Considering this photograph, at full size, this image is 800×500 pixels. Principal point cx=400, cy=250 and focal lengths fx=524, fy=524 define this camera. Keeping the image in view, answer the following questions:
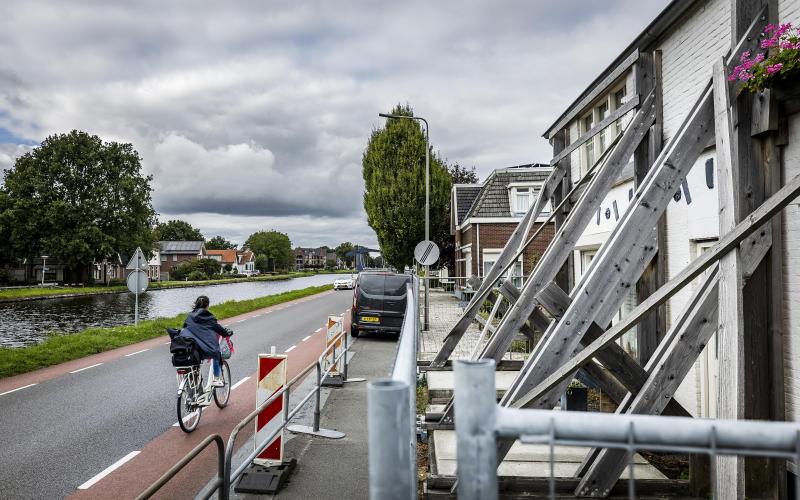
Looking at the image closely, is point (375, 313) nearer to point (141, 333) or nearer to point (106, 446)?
point (141, 333)

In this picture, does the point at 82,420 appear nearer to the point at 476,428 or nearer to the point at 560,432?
the point at 476,428

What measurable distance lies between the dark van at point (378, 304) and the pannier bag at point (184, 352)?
328 inches

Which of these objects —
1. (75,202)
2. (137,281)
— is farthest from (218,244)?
(137,281)

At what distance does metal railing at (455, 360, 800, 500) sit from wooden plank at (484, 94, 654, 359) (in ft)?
14.1

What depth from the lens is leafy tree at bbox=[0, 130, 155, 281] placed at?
153 feet

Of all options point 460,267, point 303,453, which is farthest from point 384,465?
point 460,267

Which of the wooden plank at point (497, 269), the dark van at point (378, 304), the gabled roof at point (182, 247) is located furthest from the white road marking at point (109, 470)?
the gabled roof at point (182, 247)

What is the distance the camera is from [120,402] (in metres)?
8.33

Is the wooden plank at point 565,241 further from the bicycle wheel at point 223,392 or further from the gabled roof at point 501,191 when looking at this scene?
the gabled roof at point 501,191

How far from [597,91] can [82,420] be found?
352 inches

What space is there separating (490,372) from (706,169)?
5.34m

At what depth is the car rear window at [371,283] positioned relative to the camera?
15.6m

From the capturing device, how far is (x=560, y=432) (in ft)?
4.10

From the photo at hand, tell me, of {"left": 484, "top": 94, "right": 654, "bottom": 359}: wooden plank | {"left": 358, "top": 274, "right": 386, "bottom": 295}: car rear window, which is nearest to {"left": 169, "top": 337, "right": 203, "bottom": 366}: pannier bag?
{"left": 484, "top": 94, "right": 654, "bottom": 359}: wooden plank
